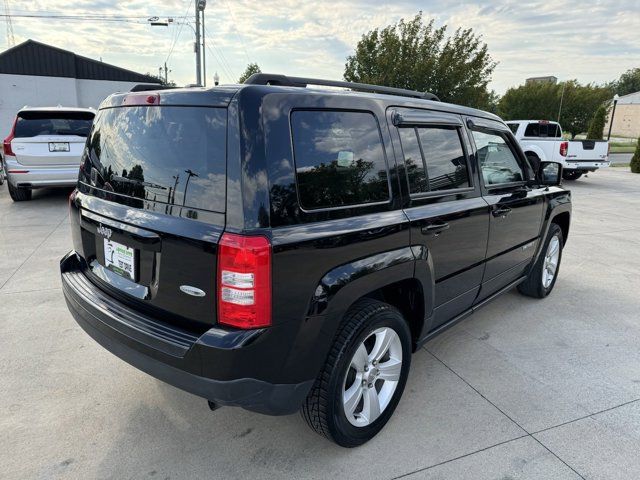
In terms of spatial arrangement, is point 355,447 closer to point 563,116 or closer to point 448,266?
point 448,266

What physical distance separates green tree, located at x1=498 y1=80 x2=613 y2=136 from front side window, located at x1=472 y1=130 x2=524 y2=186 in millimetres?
46511

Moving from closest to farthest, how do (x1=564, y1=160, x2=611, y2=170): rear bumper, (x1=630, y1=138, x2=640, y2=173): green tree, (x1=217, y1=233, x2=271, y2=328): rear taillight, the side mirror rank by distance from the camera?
(x1=217, y1=233, x2=271, y2=328): rear taillight → the side mirror → (x1=564, y1=160, x2=611, y2=170): rear bumper → (x1=630, y1=138, x2=640, y2=173): green tree

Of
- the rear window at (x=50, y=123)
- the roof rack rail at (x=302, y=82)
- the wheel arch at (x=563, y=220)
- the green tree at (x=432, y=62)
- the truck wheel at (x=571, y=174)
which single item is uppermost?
the green tree at (x=432, y=62)

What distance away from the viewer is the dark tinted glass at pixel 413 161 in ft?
8.20

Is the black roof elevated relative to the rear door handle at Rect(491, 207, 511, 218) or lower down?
elevated

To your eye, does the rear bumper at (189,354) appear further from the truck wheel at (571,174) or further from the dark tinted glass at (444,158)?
the truck wheel at (571,174)

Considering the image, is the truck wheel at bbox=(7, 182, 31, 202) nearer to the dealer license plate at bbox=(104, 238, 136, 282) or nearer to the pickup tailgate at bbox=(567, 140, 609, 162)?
the dealer license plate at bbox=(104, 238, 136, 282)

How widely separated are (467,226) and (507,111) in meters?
50.8

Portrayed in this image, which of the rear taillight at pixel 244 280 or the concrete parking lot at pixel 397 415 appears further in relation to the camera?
the concrete parking lot at pixel 397 415

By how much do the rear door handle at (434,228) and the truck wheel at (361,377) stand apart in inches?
19.5

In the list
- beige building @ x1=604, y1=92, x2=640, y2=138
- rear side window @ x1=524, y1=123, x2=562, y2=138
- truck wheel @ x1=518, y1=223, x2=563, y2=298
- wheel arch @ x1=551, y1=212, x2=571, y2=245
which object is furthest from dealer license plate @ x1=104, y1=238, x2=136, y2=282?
beige building @ x1=604, y1=92, x2=640, y2=138

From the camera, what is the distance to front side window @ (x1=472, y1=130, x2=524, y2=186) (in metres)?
3.25

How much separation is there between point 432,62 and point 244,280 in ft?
70.4

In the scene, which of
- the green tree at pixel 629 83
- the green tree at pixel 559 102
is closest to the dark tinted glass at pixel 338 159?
the green tree at pixel 559 102
